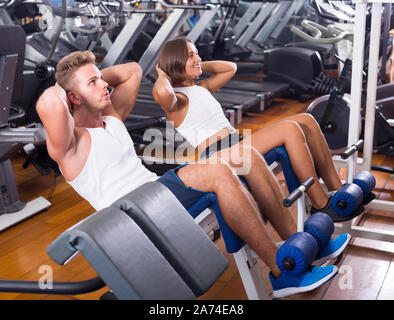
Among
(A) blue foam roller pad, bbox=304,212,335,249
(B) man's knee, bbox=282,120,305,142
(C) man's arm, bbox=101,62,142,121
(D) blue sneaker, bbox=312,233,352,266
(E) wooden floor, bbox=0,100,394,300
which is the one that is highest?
(C) man's arm, bbox=101,62,142,121

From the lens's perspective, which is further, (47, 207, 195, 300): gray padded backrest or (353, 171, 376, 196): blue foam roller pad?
(353, 171, 376, 196): blue foam roller pad

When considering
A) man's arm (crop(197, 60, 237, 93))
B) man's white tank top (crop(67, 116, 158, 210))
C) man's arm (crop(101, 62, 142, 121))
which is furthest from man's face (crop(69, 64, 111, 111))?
man's arm (crop(197, 60, 237, 93))

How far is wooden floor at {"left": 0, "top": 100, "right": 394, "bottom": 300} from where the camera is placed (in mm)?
1898

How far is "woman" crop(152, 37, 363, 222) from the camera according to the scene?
6.39 feet

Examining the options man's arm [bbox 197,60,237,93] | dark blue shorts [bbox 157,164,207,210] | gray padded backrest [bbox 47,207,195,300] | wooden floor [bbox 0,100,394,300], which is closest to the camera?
gray padded backrest [bbox 47,207,195,300]

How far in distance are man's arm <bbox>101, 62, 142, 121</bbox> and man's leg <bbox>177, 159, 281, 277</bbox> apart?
1.94 ft

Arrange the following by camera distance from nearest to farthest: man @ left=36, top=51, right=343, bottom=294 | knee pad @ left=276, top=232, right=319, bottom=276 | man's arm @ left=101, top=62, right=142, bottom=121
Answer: knee pad @ left=276, top=232, right=319, bottom=276 < man @ left=36, top=51, right=343, bottom=294 < man's arm @ left=101, top=62, right=142, bottom=121

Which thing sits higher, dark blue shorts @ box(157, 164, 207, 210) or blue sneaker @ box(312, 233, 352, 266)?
dark blue shorts @ box(157, 164, 207, 210)

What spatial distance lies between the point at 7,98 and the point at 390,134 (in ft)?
7.45

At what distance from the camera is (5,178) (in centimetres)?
262

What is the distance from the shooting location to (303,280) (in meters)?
1.48

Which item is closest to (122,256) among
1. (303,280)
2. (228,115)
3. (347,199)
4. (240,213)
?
(240,213)

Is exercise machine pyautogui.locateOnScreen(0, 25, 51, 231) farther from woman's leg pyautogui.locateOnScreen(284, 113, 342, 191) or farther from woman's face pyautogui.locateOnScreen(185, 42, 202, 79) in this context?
woman's leg pyautogui.locateOnScreen(284, 113, 342, 191)
